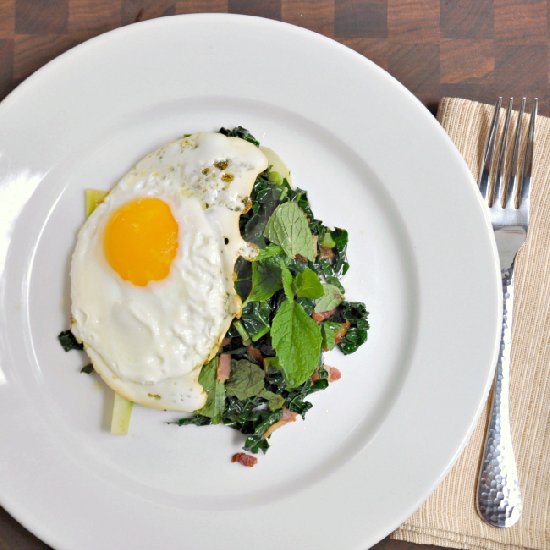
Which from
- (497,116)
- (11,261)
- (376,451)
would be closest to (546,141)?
(497,116)

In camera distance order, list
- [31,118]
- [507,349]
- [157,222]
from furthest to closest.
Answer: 1. [507,349]
2. [31,118]
3. [157,222]

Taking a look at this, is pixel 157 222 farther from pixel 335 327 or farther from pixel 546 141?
pixel 546 141

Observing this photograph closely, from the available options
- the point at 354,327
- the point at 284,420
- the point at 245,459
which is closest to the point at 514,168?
the point at 354,327

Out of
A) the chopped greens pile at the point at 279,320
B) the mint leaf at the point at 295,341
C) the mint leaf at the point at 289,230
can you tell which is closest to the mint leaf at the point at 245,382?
the chopped greens pile at the point at 279,320

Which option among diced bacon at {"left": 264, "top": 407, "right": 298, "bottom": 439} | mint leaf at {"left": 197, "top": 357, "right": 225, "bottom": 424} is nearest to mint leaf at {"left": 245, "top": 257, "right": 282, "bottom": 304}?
mint leaf at {"left": 197, "top": 357, "right": 225, "bottom": 424}

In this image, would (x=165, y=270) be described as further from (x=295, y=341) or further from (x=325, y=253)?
(x=325, y=253)

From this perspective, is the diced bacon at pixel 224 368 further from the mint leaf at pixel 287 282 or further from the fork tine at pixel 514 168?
the fork tine at pixel 514 168

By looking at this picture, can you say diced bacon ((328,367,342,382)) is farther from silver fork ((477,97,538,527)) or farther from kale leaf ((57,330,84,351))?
kale leaf ((57,330,84,351))
